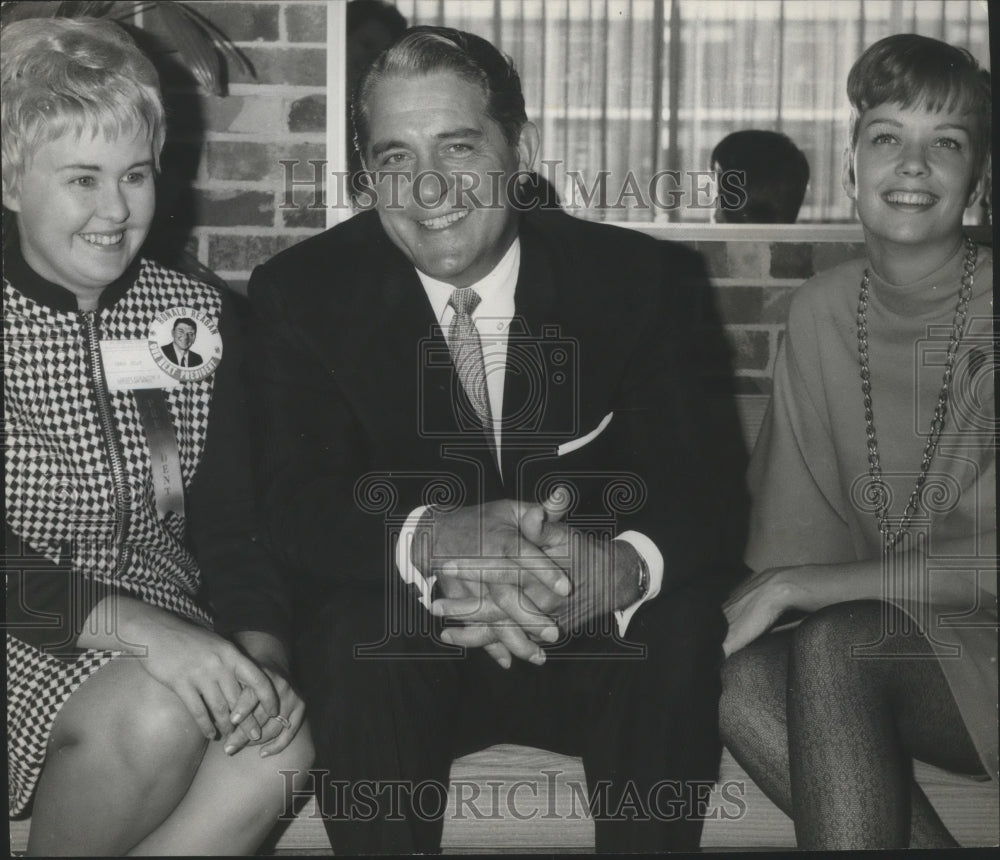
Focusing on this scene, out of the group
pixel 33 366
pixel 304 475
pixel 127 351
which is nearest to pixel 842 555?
pixel 304 475

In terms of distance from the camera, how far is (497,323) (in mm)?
1460

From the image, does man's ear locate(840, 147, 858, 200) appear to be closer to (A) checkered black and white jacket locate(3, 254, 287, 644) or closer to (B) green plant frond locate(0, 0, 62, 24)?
(A) checkered black and white jacket locate(3, 254, 287, 644)

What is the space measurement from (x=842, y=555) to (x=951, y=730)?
0.28 m

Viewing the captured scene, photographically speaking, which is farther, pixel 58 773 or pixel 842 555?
pixel 842 555

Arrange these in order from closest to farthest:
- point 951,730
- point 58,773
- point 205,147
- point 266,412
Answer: point 58,773
point 951,730
point 266,412
point 205,147

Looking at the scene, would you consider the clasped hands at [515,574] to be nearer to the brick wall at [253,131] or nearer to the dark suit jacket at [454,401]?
the dark suit jacket at [454,401]

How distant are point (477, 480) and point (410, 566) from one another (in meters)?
0.16

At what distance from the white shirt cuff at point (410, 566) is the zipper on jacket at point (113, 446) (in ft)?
1.16

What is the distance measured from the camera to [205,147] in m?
1.62

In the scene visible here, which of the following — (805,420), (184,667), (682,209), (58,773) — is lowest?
(58,773)

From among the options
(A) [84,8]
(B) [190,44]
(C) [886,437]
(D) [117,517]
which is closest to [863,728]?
(C) [886,437]

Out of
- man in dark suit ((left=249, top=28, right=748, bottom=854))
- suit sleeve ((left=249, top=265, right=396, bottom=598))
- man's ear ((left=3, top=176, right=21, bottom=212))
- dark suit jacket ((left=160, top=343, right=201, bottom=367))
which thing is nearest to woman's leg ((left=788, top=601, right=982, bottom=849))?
man in dark suit ((left=249, top=28, right=748, bottom=854))

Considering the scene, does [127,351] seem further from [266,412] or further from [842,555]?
[842,555]

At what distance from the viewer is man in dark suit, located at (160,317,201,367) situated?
1.36 metres
